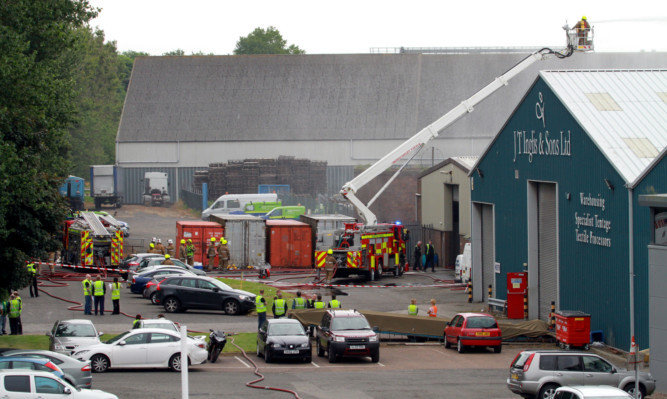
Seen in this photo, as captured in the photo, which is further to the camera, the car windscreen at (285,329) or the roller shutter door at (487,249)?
the roller shutter door at (487,249)

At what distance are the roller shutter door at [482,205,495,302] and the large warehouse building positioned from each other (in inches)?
1487

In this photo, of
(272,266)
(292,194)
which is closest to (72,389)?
(272,266)

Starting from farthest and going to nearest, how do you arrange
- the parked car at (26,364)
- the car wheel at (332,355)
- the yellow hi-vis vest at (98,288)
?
the yellow hi-vis vest at (98,288)
the car wheel at (332,355)
the parked car at (26,364)

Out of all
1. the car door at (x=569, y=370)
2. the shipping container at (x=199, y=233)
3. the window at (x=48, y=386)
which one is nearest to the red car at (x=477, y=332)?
the car door at (x=569, y=370)

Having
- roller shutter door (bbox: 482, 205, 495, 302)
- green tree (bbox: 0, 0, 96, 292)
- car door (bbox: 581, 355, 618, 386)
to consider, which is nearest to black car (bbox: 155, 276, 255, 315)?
green tree (bbox: 0, 0, 96, 292)

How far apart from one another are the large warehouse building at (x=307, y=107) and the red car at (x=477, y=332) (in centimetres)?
4970

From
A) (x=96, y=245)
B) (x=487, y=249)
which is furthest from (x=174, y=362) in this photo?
(x=96, y=245)

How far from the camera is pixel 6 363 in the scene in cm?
2011

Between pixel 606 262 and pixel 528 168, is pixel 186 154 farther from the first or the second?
pixel 606 262

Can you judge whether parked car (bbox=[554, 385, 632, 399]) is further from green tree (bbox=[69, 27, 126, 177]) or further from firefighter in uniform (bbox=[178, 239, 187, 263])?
green tree (bbox=[69, 27, 126, 177])

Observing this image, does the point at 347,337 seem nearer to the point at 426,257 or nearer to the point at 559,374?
the point at 559,374

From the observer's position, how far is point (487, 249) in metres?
40.4

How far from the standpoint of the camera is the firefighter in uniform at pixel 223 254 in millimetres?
47219

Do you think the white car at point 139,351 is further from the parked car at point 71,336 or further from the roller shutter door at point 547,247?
the roller shutter door at point 547,247
